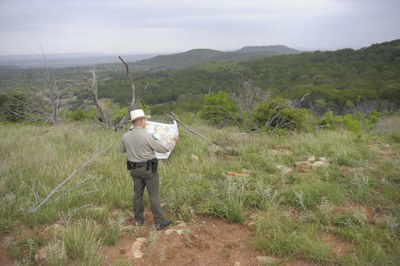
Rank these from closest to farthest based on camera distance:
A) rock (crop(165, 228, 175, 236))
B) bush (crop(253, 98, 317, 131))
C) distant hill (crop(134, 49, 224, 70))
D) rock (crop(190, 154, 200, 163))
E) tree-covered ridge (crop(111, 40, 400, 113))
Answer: rock (crop(165, 228, 175, 236)), rock (crop(190, 154, 200, 163)), bush (crop(253, 98, 317, 131)), tree-covered ridge (crop(111, 40, 400, 113)), distant hill (crop(134, 49, 224, 70))

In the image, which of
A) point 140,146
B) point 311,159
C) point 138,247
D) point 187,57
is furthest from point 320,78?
point 187,57

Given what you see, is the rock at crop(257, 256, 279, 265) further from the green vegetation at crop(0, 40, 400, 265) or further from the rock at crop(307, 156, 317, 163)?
the rock at crop(307, 156, 317, 163)

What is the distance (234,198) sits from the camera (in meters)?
3.76

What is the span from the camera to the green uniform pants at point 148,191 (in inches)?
135

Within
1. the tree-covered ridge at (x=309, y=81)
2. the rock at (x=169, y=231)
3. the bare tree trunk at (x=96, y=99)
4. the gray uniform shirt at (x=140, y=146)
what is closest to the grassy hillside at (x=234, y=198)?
the rock at (x=169, y=231)

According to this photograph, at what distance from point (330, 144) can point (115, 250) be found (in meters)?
4.84

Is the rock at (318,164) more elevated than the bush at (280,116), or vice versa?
the bush at (280,116)

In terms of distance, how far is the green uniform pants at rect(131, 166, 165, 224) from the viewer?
3434 millimetres

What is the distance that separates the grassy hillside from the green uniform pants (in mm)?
203

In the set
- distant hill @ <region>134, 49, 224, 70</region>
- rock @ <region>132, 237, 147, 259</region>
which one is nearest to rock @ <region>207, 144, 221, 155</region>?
rock @ <region>132, 237, 147, 259</region>

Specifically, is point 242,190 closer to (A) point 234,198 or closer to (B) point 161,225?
(A) point 234,198

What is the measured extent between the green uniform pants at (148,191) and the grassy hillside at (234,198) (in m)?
0.20

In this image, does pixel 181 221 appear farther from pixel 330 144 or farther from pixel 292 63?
pixel 292 63

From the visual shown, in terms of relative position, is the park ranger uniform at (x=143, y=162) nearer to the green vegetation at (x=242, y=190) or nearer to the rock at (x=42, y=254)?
the green vegetation at (x=242, y=190)
